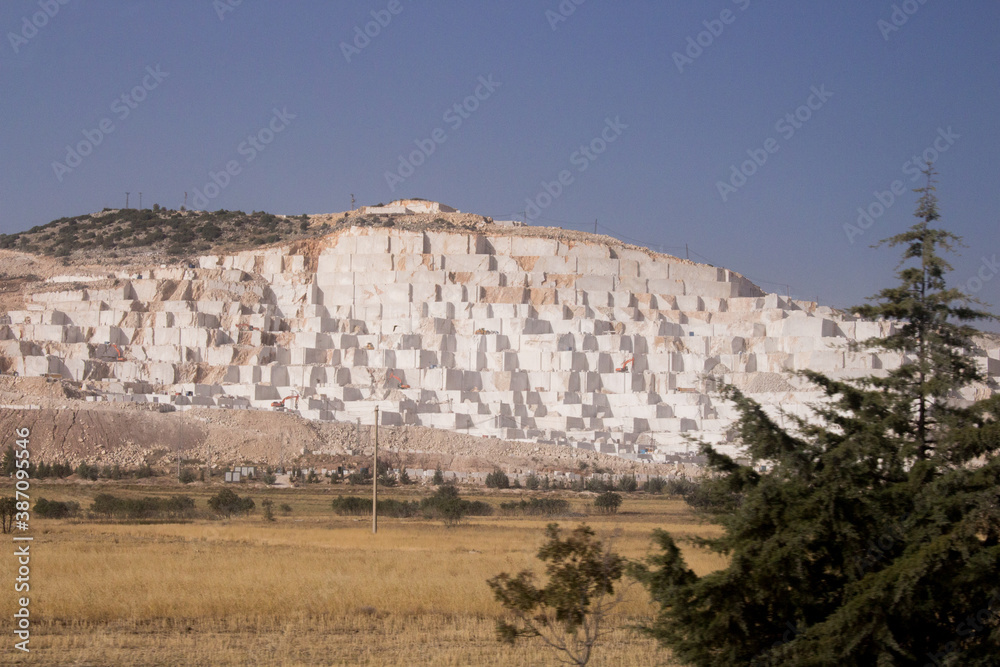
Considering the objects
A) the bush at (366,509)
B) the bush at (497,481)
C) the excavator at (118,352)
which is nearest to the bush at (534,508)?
the bush at (366,509)

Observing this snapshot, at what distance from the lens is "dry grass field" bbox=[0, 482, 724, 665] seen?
1060cm

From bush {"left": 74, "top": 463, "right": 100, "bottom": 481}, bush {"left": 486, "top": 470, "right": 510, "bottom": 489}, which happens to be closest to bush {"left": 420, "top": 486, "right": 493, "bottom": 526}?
bush {"left": 486, "top": 470, "right": 510, "bottom": 489}

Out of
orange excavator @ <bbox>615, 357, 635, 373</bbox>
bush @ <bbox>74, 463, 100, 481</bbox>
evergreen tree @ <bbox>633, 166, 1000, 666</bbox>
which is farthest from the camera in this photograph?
orange excavator @ <bbox>615, 357, 635, 373</bbox>

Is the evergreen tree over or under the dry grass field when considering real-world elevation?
over

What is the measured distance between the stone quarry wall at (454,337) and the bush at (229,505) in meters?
20.2

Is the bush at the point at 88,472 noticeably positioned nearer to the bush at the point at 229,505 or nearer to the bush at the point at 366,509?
the bush at the point at 229,505

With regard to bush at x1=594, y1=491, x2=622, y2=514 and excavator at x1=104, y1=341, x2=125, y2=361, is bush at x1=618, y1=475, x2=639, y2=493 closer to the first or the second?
bush at x1=594, y1=491, x2=622, y2=514

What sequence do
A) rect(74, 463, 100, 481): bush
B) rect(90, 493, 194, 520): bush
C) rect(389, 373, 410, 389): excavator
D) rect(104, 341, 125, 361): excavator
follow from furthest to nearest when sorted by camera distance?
1. rect(104, 341, 125, 361): excavator
2. rect(389, 373, 410, 389): excavator
3. rect(74, 463, 100, 481): bush
4. rect(90, 493, 194, 520): bush

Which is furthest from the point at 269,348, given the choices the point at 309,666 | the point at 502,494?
the point at 309,666

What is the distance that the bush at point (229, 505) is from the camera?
27.4 metres

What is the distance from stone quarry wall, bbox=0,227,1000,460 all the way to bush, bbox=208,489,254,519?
20.2 meters

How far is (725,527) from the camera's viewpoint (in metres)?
7.39

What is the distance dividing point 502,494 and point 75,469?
16450 mm

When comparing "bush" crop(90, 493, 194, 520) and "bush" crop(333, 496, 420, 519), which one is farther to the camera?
"bush" crop(333, 496, 420, 519)
